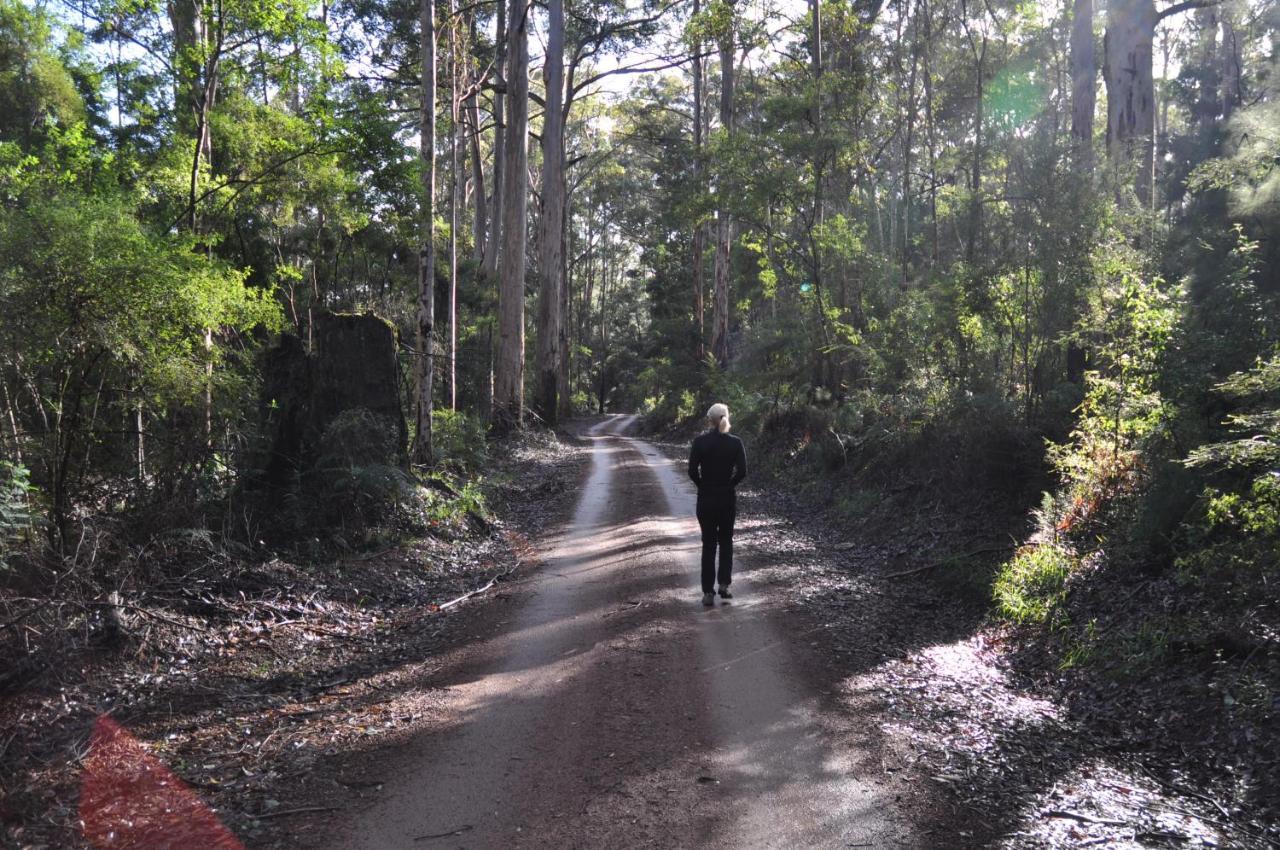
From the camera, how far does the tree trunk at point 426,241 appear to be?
13.0 m

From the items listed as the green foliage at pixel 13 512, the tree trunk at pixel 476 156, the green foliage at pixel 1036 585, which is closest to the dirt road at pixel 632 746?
the green foliage at pixel 1036 585

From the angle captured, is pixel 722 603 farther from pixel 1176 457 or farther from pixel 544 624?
pixel 1176 457

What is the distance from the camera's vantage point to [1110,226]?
1025 centimetres

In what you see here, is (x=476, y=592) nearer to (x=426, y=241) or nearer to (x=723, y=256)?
(x=426, y=241)

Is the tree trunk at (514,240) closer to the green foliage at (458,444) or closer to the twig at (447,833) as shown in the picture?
the green foliage at (458,444)

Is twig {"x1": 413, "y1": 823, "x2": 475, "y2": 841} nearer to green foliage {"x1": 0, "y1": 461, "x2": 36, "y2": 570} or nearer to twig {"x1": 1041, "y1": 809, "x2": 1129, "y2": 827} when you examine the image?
twig {"x1": 1041, "y1": 809, "x2": 1129, "y2": 827}

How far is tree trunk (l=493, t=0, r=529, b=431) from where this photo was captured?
22516 mm

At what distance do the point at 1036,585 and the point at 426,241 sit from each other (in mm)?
10359

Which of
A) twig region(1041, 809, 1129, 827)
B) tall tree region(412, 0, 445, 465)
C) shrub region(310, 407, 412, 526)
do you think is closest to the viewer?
twig region(1041, 809, 1129, 827)

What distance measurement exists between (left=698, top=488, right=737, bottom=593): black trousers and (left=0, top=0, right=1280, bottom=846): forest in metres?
2.61

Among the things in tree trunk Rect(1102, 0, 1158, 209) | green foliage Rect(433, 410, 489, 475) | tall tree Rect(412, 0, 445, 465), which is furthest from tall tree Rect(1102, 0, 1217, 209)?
green foliage Rect(433, 410, 489, 475)

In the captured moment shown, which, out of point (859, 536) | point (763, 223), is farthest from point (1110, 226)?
point (763, 223)

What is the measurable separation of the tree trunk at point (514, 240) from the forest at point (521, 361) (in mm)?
132

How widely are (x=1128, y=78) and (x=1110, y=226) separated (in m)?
6.92
